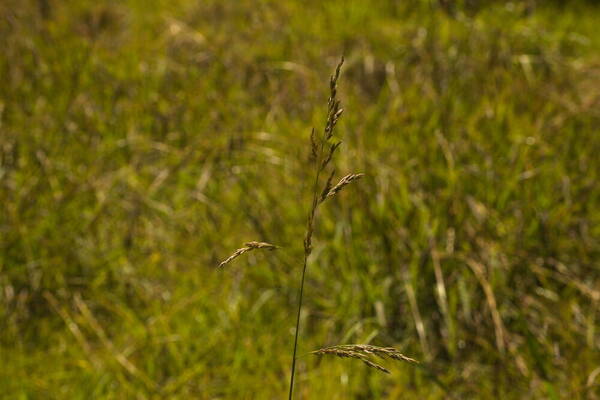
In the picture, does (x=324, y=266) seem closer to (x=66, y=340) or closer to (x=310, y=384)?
(x=310, y=384)

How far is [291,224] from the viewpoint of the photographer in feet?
8.63

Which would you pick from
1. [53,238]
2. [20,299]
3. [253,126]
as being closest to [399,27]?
[253,126]

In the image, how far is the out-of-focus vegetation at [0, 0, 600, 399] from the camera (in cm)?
214

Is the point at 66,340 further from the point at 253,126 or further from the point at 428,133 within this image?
the point at 428,133

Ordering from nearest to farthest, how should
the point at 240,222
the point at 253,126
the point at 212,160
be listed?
1. the point at 240,222
2. the point at 212,160
3. the point at 253,126

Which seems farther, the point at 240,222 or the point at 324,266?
the point at 240,222

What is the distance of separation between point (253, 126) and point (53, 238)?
107cm

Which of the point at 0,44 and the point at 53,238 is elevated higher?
the point at 0,44

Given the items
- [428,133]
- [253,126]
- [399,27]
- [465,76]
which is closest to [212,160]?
[253,126]

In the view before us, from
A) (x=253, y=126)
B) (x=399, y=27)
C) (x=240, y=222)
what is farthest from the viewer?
(x=399, y=27)

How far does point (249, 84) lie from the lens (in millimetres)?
3521

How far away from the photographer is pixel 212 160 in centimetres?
299

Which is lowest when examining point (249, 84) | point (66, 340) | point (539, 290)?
point (66, 340)

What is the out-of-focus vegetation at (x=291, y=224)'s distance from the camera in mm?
2143
